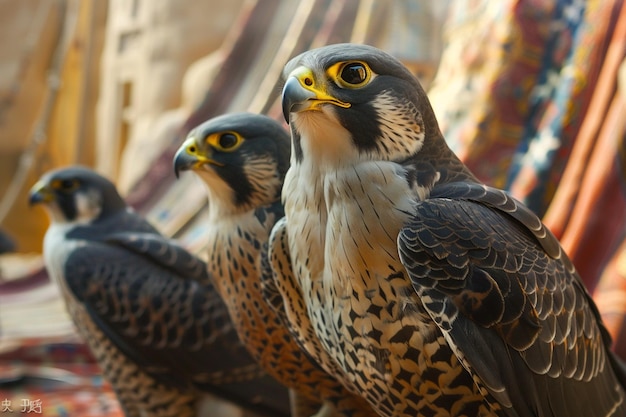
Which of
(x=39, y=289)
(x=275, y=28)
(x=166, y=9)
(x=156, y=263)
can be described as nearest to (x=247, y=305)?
(x=156, y=263)

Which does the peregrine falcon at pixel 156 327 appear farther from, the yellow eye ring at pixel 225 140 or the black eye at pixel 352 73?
the black eye at pixel 352 73

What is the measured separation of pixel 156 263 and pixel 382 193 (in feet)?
2.81

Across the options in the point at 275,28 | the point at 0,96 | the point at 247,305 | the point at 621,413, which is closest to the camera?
the point at 621,413

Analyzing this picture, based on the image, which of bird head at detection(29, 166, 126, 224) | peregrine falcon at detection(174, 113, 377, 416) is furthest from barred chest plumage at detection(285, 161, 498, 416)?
bird head at detection(29, 166, 126, 224)

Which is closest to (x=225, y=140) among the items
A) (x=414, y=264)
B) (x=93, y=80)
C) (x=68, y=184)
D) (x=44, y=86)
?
(x=414, y=264)

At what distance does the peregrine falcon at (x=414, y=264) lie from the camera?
957 mm

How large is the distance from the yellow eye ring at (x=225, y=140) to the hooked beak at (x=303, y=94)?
41 centimetres

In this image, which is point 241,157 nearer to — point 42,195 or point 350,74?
point 350,74

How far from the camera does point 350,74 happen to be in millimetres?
996

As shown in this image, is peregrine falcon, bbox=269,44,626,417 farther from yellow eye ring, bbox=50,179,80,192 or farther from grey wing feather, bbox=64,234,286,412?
yellow eye ring, bbox=50,179,80,192

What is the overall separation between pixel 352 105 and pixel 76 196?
1.05 m

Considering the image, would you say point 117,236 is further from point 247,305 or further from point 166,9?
point 166,9

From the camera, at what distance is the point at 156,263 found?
1.73m

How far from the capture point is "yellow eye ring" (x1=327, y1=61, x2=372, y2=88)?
99cm
